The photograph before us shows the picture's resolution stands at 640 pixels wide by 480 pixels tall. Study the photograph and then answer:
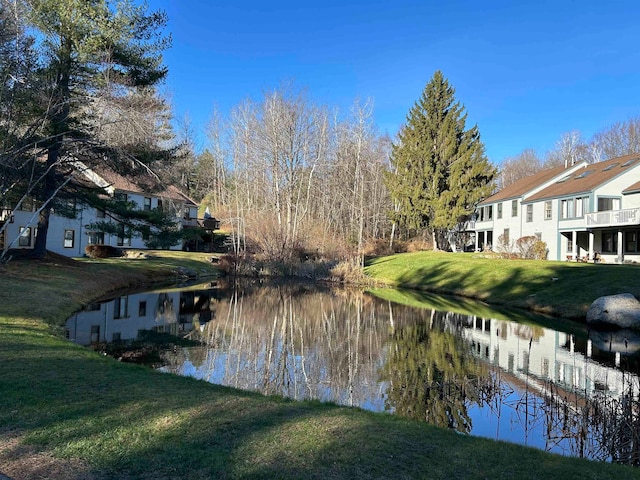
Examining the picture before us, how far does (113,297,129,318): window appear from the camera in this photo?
1628 centimetres

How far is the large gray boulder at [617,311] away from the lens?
50.1 ft

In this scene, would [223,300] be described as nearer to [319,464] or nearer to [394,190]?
[319,464]

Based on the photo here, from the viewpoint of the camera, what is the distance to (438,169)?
39.7 meters

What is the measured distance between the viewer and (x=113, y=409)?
206 inches

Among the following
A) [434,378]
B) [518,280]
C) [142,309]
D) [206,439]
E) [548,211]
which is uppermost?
[548,211]

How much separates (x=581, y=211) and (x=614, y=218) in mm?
4050

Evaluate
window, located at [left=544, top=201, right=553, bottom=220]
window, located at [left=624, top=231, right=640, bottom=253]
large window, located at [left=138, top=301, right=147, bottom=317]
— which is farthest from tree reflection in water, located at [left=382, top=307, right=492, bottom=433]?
window, located at [left=544, top=201, right=553, bottom=220]

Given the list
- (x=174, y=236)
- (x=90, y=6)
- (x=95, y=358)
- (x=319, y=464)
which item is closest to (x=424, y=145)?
(x=174, y=236)

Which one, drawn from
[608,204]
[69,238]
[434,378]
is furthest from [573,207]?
[69,238]

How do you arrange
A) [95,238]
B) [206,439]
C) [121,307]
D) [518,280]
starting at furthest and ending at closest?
[95,238], [518,280], [121,307], [206,439]

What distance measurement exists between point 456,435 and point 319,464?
2.10m

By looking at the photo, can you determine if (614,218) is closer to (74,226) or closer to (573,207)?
(573,207)

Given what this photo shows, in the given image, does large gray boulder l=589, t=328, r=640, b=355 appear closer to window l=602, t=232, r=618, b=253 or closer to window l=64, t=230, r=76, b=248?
window l=602, t=232, r=618, b=253

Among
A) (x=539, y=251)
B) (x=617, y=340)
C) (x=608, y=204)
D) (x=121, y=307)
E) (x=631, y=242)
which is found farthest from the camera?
(x=539, y=251)
